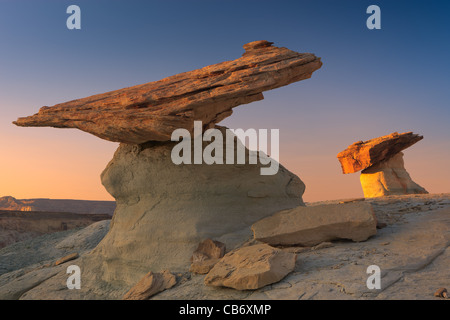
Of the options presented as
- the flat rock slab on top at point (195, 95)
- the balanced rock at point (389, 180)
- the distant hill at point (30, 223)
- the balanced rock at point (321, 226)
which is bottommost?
the distant hill at point (30, 223)

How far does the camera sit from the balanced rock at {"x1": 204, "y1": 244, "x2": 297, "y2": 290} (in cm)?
401

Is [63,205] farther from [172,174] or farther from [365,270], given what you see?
[365,270]

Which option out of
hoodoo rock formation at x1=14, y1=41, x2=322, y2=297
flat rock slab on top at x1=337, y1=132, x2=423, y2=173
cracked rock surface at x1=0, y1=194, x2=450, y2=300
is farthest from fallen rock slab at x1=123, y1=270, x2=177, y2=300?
flat rock slab on top at x1=337, y1=132, x2=423, y2=173

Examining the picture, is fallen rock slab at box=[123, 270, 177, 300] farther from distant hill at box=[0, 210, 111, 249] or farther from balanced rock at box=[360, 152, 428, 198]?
distant hill at box=[0, 210, 111, 249]

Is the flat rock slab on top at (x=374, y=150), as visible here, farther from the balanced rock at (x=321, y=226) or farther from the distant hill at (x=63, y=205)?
the distant hill at (x=63, y=205)

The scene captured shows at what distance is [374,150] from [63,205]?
35962 millimetres

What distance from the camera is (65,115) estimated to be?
21.5ft

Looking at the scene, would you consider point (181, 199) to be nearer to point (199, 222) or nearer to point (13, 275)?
point (199, 222)

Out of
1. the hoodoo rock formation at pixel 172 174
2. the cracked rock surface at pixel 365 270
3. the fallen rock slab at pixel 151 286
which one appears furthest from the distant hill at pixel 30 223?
the fallen rock slab at pixel 151 286

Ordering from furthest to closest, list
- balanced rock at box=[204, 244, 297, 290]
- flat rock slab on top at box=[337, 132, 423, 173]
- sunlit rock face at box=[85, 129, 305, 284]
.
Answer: flat rock slab on top at box=[337, 132, 423, 173]
sunlit rock face at box=[85, 129, 305, 284]
balanced rock at box=[204, 244, 297, 290]

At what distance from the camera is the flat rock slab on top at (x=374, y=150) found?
16188mm

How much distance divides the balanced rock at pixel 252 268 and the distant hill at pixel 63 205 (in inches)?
1399

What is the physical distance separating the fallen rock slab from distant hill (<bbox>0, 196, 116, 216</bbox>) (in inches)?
1357

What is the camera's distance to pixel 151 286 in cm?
489
